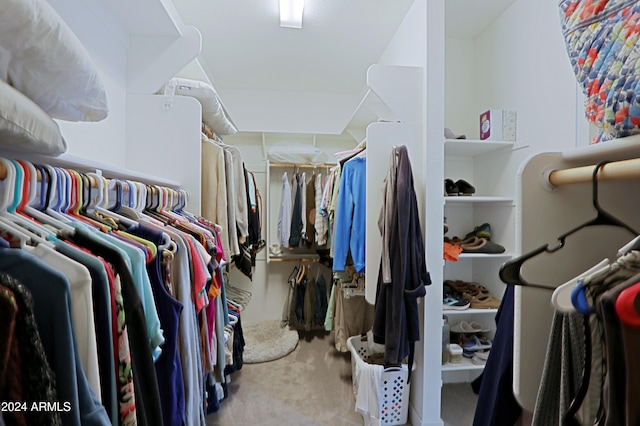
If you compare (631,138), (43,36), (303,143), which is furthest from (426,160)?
(303,143)

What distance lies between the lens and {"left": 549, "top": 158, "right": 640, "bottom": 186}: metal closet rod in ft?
1.56

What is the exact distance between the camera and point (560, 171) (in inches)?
24.4

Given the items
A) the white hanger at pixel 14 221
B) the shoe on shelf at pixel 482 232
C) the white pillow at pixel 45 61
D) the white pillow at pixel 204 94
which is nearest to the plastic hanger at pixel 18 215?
the white hanger at pixel 14 221

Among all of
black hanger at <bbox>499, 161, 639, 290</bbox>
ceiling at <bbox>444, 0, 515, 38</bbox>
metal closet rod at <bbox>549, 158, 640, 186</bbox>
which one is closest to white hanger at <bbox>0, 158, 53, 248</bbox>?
black hanger at <bbox>499, 161, 639, 290</bbox>

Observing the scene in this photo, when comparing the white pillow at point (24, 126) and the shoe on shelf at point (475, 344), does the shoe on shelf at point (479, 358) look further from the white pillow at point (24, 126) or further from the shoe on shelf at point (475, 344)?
the white pillow at point (24, 126)

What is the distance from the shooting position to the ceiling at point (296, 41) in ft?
6.21

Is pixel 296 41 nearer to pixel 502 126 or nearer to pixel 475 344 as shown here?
pixel 502 126

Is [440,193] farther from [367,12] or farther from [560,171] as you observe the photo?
[367,12]

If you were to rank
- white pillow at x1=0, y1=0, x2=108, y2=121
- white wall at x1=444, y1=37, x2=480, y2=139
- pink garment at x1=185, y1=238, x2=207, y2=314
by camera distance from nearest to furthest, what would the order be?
1. white pillow at x1=0, y1=0, x2=108, y2=121
2. pink garment at x1=185, y1=238, x2=207, y2=314
3. white wall at x1=444, y1=37, x2=480, y2=139

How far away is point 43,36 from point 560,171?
1.02 metres

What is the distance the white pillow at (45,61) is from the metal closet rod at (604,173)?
39.4 inches

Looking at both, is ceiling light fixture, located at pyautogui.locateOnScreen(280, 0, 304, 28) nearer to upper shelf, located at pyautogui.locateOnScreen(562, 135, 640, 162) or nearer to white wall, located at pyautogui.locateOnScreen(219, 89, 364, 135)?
white wall, located at pyautogui.locateOnScreen(219, 89, 364, 135)

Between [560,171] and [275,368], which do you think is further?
[275,368]

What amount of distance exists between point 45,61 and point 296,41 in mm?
2029
